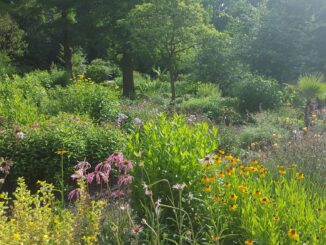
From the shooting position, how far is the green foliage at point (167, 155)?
3287 mm

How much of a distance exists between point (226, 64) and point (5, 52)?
8541 millimetres

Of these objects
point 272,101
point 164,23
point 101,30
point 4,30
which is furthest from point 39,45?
point 272,101

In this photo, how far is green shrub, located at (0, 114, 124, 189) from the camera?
5.36 metres

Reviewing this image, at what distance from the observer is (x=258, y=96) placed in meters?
11.6

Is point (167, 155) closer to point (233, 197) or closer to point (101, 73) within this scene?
point (233, 197)

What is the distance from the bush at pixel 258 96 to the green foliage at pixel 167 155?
8193mm

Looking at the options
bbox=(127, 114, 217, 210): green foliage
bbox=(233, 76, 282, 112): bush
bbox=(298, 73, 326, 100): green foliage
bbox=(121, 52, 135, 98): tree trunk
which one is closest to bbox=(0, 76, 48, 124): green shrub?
bbox=(127, 114, 217, 210): green foliage

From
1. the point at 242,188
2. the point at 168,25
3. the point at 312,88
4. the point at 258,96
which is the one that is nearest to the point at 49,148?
the point at 242,188

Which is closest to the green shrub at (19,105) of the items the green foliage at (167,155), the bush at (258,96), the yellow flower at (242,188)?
the green foliage at (167,155)

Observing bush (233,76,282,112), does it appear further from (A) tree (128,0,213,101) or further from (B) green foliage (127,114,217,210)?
(B) green foliage (127,114,217,210)

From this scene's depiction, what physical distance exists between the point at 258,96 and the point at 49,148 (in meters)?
7.20

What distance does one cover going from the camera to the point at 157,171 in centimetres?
335

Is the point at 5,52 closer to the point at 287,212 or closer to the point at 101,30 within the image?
the point at 101,30

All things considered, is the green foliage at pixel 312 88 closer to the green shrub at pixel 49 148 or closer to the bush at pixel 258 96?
the bush at pixel 258 96
